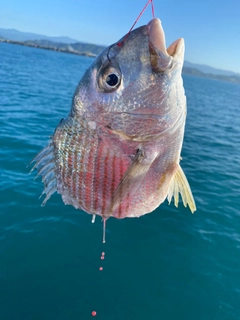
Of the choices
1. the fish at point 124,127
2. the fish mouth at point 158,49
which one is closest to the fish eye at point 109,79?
the fish at point 124,127

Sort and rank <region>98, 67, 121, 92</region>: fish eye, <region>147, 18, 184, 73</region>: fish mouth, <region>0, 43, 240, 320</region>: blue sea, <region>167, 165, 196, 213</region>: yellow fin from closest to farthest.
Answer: <region>147, 18, 184, 73</region>: fish mouth < <region>98, 67, 121, 92</region>: fish eye < <region>167, 165, 196, 213</region>: yellow fin < <region>0, 43, 240, 320</region>: blue sea

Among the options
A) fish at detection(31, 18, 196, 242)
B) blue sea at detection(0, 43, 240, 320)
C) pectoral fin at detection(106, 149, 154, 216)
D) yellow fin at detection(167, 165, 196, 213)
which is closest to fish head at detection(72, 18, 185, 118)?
fish at detection(31, 18, 196, 242)

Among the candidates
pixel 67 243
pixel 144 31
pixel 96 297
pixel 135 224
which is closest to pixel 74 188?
pixel 144 31

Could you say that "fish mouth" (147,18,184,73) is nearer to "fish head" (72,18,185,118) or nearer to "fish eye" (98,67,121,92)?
"fish head" (72,18,185,118)

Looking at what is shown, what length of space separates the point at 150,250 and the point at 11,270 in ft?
11.0

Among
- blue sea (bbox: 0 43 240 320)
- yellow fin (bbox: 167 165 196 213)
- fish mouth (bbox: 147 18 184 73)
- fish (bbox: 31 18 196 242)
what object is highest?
fish mouth (bbox: 147 18 184 73)

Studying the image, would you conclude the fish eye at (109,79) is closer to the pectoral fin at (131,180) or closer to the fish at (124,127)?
Answer: the fish at (124,127)

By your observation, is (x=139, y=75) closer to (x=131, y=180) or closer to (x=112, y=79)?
(x=112, y=79)

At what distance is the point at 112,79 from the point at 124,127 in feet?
1.30

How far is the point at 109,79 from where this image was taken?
89.0 inches

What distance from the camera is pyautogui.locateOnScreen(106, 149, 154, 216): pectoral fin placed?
234 centimetres

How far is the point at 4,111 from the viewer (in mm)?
16047

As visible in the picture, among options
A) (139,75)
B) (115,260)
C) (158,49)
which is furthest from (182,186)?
(115,260)

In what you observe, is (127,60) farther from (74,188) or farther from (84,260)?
(84,260)
